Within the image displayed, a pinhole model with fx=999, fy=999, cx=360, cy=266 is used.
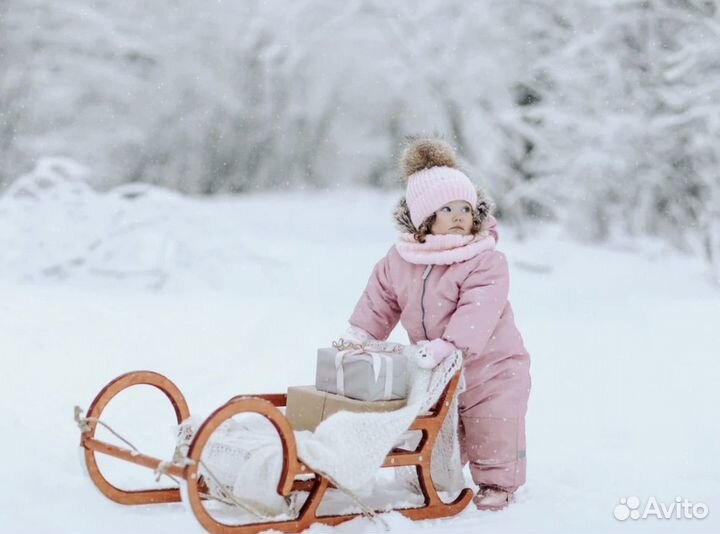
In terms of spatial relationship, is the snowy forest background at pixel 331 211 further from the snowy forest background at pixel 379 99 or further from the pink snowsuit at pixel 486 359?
the pink snowsuit at pixel 486 359

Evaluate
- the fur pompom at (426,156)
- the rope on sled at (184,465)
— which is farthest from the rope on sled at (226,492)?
the fur pompom at (426,156)

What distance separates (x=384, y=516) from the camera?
9.28 ft

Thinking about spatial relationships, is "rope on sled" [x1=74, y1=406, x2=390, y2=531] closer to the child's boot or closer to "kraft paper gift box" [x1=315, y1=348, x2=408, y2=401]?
"kraft paper gift box" [x1=315, y1=348, x2=408, y2=401]

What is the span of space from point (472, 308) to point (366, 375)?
392mm

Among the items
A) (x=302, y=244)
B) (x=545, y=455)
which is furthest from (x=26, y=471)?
(x=302, y=244)

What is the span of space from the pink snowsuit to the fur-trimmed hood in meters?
0.10

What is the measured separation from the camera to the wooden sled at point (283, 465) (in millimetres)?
2477

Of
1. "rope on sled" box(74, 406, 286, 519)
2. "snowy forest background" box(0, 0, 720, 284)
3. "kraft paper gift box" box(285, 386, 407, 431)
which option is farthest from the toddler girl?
"snowy forest background" box(0, 0, 720, 284)

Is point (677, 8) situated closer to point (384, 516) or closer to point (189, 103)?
point (189, 103)

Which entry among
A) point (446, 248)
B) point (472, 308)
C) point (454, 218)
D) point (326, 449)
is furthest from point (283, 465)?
point (454, 218)

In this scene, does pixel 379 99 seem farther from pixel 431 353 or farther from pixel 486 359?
pixel 431 353

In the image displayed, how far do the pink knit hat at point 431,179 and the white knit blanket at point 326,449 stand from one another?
0.53 meters

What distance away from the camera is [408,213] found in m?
3.32

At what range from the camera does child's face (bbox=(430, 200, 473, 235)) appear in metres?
3.20
